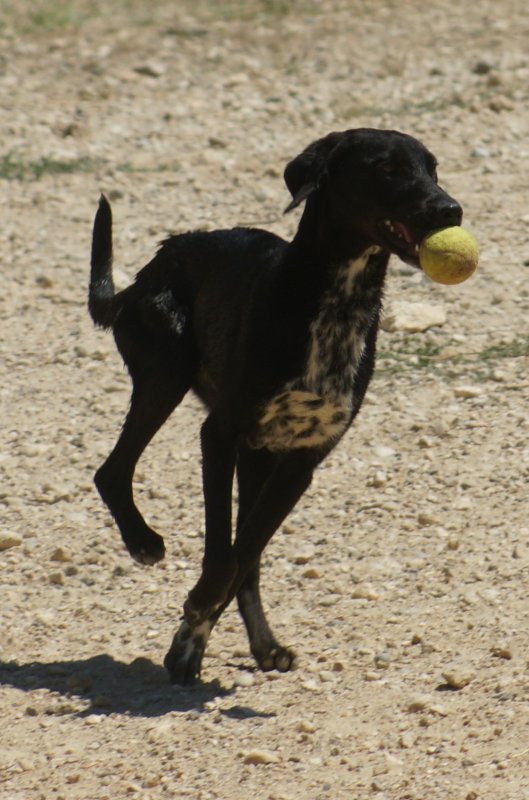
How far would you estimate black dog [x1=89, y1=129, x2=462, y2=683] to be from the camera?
4.75 meters

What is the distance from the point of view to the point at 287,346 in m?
4.82

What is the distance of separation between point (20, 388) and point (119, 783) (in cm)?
301

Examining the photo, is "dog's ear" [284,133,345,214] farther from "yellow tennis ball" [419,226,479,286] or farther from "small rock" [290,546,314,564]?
"small rock" [290,546,314,564]

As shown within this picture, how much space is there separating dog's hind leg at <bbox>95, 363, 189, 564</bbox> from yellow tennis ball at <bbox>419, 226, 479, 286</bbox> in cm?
110

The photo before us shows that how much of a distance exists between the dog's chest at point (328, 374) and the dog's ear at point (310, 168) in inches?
10.9

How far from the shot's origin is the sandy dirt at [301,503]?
4516mm

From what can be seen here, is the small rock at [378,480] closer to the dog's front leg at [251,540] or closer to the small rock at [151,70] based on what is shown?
the dog's front leg at [251,540]

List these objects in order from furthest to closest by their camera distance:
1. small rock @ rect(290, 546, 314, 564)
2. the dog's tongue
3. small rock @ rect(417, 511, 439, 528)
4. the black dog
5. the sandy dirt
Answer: small rock @ rect(417, 511, 439, 528) → small rock @ rect(290, 546, 314, 564) → the black dog → the dog's tongue → the sandy dirt

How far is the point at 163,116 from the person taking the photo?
33.3ft

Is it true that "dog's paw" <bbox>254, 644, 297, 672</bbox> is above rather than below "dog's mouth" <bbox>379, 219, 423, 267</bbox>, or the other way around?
below

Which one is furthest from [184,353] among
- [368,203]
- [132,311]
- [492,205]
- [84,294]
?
[492,205]

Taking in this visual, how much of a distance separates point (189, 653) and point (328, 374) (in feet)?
3.26

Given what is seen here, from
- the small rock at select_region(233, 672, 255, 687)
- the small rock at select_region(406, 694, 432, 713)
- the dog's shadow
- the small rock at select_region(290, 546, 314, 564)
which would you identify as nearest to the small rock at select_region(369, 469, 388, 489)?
the small rock at select_region(290, 546, 314, 564)

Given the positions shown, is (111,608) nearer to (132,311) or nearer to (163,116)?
(132,311)
